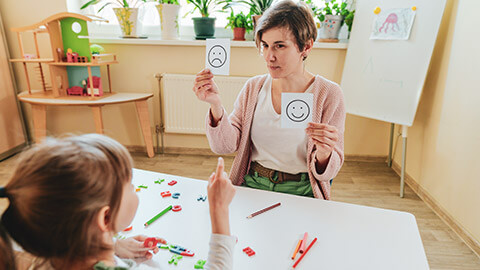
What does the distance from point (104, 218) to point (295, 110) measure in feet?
1.98

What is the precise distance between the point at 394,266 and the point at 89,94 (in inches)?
99.9

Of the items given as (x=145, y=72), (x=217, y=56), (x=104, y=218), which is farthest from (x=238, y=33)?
(x=104, y=218)

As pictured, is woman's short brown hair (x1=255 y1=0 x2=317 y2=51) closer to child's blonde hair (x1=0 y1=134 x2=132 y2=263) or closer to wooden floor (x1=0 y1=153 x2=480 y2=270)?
Result: child's blonde hair (x1=0 y1=134 x2=132 y2=263)

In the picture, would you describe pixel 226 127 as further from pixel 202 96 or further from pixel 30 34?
pixel 30 34

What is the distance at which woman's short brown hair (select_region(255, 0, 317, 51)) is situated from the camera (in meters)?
1.16

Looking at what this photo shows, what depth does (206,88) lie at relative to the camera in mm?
1136

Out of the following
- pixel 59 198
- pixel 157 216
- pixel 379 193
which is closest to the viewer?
pixel 59 198

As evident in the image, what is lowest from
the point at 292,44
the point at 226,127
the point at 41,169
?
the point at 226,127

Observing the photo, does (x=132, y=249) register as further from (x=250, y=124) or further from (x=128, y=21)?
(x=128, y=21)

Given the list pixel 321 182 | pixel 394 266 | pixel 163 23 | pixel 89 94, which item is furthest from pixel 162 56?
pixel 394 266

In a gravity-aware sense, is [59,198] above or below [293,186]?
above

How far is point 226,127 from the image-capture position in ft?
3.99

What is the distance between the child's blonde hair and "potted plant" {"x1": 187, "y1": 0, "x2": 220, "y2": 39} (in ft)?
7.82

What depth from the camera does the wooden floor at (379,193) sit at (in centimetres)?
173
